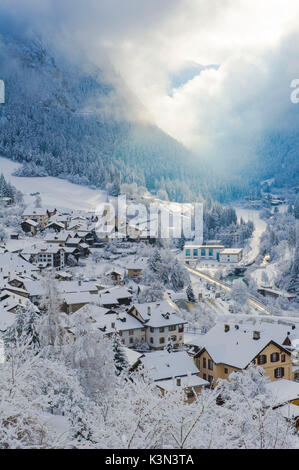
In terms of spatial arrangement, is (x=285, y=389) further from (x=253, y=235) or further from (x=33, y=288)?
(x=253, y=235)

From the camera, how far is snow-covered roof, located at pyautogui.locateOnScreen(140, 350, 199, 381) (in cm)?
1104

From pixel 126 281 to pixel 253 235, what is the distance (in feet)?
106

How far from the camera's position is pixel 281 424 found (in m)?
4.70

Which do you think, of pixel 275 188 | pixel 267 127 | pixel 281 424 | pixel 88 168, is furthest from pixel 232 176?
pixel 281 424

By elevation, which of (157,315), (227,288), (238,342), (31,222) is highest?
(31,222)

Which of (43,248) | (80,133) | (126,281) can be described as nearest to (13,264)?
(43,248)

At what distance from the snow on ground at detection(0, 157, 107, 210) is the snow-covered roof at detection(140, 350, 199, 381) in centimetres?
3380

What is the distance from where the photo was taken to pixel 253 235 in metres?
54.7

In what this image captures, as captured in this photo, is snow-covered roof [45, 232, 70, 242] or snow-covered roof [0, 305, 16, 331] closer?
snow-covered roof [0, 305, 16, 331]

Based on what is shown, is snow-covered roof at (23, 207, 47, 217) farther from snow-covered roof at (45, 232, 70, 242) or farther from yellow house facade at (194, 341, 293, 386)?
yellow house facade at (194, 341, 293, 386)

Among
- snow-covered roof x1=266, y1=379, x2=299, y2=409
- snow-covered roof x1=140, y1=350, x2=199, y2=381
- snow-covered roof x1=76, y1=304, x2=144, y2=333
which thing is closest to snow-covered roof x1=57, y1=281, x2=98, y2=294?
snow-covered roof x1=76, y1=304, x2=144, y2=333

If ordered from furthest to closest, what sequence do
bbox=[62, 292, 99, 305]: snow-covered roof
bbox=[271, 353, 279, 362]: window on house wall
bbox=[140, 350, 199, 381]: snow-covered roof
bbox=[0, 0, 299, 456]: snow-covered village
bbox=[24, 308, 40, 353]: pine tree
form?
bbox=[62, 292, 99, 305]: snow-covered roof
bbox=[271, 353, 279, 362]: window on house wall
bbox=[140, 350, 199, 381]: snow-covered roof
bbox=[24, 308, 40, 353]: pine tree
bbox=[0, 0, 299, 456]: snow-covered village

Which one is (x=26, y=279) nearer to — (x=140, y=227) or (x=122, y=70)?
(x=140, y=227)

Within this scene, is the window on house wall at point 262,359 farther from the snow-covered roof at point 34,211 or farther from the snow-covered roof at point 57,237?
the snow-covered roof at point 34,211
